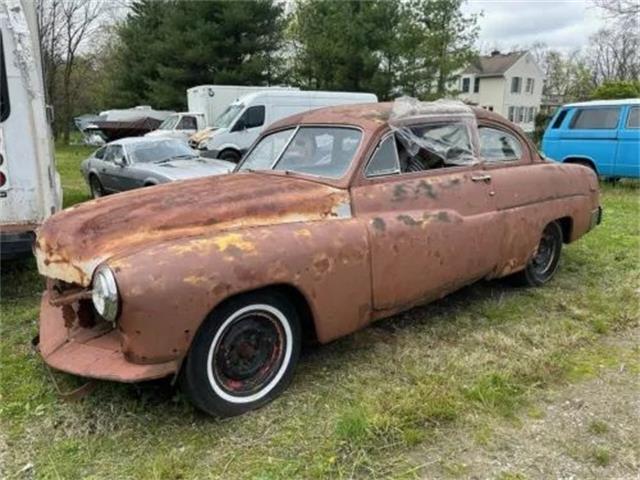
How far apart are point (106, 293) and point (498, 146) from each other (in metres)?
3.62

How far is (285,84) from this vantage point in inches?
1093

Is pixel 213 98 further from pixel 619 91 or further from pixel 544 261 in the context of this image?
pixel 544 261

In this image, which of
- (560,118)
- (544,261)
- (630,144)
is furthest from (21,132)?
(560,118)

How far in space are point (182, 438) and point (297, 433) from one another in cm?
62

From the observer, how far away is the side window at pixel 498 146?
4.80m

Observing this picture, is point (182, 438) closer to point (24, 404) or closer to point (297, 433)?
point (297, 433)

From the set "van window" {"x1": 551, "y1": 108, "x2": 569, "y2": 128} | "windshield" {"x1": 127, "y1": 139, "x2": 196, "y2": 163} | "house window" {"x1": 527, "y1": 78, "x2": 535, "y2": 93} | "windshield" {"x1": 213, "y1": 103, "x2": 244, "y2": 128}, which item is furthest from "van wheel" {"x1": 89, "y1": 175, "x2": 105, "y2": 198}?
"house window" {"x1": 527, "y1": 78, "x2": 535, "y2": 93}

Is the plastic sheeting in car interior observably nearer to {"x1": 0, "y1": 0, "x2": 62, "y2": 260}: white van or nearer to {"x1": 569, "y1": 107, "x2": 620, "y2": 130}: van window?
{"x1": 0, "y1": 0, "x2": 62, "y2": 260}: white van

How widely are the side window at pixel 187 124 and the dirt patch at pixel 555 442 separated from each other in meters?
19.1

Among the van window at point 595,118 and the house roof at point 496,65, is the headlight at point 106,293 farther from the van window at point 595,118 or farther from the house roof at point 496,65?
the house roof at point 496,65

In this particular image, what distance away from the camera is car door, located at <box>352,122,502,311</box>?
373 cm

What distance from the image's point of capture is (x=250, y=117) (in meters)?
16.2

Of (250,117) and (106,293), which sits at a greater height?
(250,117)

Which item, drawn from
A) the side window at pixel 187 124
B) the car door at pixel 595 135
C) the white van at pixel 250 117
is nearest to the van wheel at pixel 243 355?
the car door at pixel 595 135
